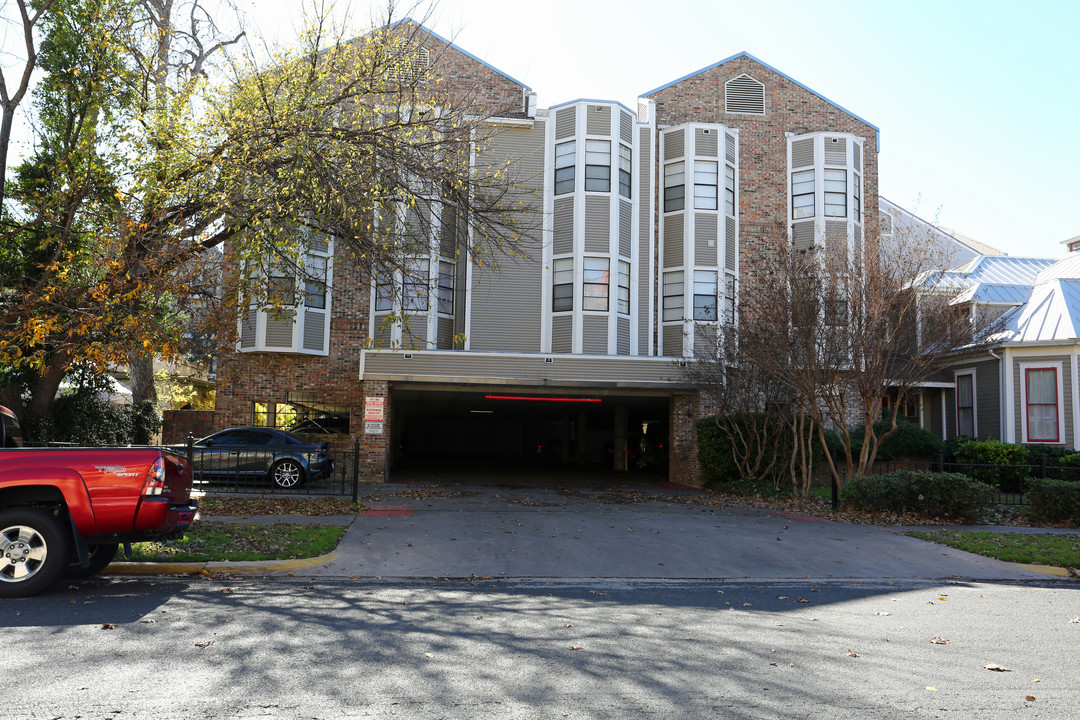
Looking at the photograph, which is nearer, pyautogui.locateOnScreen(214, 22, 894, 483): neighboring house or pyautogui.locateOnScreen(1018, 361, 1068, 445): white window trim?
pyautogui.locateOnScreen(214, 22, 894, 483): neighboring house

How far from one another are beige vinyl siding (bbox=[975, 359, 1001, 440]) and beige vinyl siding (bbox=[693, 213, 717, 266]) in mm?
9276

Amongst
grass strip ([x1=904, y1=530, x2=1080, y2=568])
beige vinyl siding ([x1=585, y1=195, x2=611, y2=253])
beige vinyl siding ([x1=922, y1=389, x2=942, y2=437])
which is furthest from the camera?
beige vinyl siding ([x1=922, y1=389, x2=942, y2=437])

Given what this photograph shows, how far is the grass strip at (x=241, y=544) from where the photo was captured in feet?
30.3

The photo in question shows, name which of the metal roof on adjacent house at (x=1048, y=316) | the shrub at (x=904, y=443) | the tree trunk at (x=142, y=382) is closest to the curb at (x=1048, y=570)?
the shrub at (x=904, y=443)

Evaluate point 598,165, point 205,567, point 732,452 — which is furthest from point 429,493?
point 598,165

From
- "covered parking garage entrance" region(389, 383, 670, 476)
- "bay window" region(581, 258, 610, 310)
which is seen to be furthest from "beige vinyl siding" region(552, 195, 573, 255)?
"covered parking garage entrance" region(389, 383, 670, 476)

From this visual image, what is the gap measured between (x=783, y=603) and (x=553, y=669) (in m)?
3.70

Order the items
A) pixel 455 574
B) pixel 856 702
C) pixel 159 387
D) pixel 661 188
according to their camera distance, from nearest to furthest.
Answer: pixel 856 702
pixel 455 574
pixel 661 188
pixel 159 387

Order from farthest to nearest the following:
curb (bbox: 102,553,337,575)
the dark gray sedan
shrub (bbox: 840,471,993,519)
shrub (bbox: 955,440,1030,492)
Result: shrub (bbox: 955,440,1030,492), the dark gray sedan, shrub (bbox: 840,471,993,519), curb (bbox: 102,553,337,575)

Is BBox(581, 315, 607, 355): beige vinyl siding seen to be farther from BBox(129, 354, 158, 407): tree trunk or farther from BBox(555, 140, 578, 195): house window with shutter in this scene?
BBox(129, 354, 158, 407): tree trunk

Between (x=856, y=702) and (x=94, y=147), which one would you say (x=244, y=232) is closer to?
(x=94, y=147)

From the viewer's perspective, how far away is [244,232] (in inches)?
493

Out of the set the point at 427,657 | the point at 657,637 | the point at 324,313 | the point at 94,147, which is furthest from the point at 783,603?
the point at 324,313

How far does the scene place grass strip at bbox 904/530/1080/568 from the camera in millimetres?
10562
